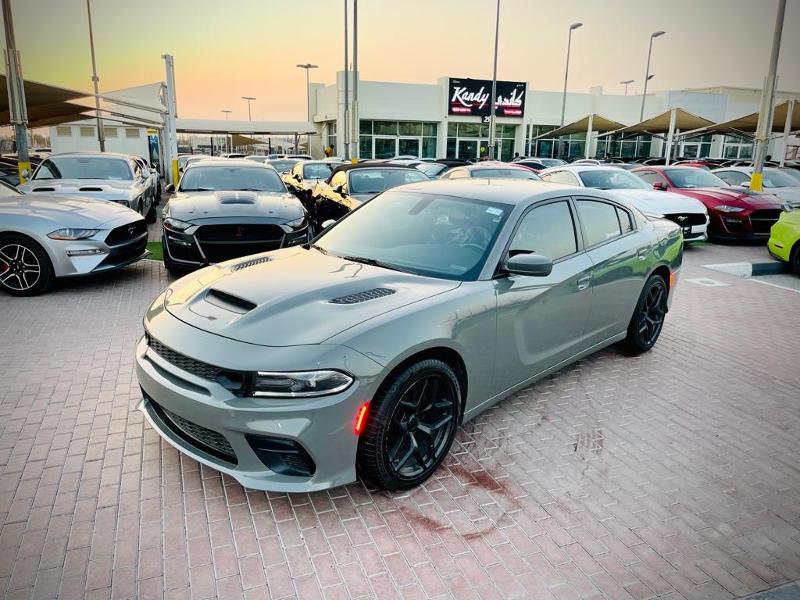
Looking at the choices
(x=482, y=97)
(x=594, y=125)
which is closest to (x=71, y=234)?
(x=594, y=125)

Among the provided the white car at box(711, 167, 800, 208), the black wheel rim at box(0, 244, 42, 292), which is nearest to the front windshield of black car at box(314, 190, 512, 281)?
Answer: the black wheel rim at box(0, 244, 42, 292)

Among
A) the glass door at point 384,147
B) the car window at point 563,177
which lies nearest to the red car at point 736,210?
the car window at point 563,177

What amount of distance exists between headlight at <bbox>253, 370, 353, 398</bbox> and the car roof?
2022 millimetres

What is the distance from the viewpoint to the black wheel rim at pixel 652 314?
543 centimetres

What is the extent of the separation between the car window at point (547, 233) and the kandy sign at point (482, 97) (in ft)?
128

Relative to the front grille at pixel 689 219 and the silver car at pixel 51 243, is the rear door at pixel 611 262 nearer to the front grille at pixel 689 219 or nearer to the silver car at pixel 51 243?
the silver car at pixel 51 243

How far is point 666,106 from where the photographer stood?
48.1 metres

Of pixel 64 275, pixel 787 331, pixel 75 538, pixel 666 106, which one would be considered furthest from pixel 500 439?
pixel 666 106

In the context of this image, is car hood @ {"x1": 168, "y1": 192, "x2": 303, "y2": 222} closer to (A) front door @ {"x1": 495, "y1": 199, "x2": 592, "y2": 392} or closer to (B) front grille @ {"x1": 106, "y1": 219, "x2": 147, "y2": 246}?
(B) front grille @ {"x1": 106, "y1": 219, "x2": 147, "y2": 246}

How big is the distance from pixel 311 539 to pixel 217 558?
457 mm

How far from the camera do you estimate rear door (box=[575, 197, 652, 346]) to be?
456 cm

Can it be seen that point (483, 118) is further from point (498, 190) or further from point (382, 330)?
point (382, 330)

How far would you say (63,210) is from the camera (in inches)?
280

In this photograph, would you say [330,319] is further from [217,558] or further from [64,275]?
[64,275]
